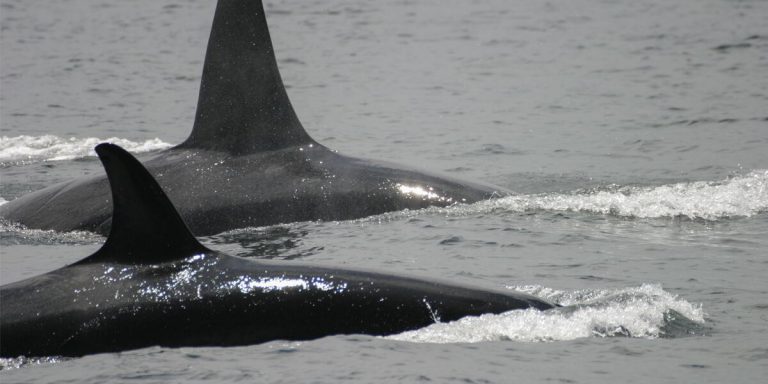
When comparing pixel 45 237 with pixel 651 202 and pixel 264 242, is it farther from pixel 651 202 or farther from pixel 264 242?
pixel 651 202

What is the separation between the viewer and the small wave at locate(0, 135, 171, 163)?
18.3m

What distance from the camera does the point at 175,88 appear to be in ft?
92.9

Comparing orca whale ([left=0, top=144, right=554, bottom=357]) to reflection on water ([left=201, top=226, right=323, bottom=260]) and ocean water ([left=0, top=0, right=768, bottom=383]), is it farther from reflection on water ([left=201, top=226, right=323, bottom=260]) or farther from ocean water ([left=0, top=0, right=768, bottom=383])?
reflection on water ([left=201, top=226, right=323, bottom=260])

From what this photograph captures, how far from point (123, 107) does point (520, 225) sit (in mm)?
14258

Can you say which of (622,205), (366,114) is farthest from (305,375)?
(366,114)

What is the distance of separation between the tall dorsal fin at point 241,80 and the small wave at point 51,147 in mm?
6251

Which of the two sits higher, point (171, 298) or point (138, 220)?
point (138, 220)

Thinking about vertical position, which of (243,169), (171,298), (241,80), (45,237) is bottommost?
(45,237)

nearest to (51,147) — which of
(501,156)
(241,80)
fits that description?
(501,156)

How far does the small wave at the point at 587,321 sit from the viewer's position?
830cm

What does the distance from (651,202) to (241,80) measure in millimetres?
4288

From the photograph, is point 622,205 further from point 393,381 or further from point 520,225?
point 393,381

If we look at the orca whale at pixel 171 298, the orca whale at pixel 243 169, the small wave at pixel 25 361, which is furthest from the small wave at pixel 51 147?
the small wave at pixel 25 361

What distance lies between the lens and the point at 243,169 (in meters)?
12.6
